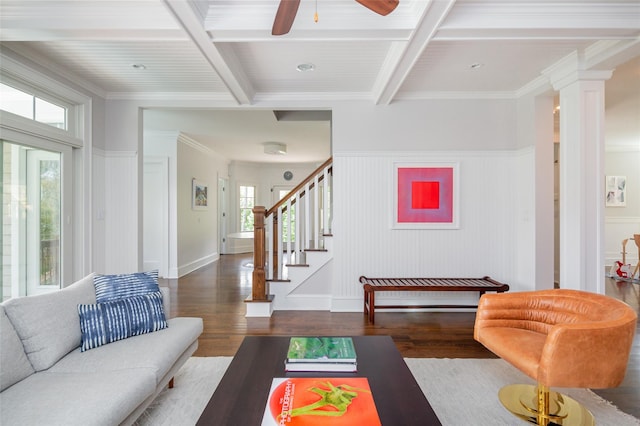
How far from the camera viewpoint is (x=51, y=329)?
1.73m

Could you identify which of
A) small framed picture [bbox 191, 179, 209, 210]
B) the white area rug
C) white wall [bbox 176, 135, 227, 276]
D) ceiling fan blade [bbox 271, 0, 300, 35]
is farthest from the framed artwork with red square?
small framed picture [bbox 191, 179, 209, 210]

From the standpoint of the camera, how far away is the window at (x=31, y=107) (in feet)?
9.09

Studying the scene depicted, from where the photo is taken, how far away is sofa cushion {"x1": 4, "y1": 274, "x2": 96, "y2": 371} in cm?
164

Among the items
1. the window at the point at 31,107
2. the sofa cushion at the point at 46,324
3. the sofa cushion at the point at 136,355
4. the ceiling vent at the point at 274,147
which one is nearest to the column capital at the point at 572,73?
the sofa cushion at the point at 136,355

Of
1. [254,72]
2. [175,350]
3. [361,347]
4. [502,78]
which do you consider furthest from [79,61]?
[502,78]

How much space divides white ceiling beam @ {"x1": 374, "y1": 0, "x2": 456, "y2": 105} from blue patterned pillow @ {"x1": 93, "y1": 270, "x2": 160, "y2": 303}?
2692 millimetres

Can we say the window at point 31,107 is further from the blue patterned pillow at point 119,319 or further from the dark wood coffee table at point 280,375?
the dark wood coffee table at point 280,375

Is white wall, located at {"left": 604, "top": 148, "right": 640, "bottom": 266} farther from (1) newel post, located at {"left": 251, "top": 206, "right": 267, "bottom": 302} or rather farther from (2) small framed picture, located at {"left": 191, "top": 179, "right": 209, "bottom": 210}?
(2) small framed picture, located at {"left": 191, "top": 179, "right": 209, "bottom": 210}

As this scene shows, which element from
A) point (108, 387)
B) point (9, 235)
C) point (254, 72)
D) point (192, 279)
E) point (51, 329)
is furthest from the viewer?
point (192, 279)

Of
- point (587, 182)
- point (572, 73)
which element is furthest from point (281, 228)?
point (572, 73)

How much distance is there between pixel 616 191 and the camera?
7.35 meters

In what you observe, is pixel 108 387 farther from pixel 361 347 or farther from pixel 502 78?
pixel 502 78

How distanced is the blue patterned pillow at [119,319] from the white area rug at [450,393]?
1.62 ft

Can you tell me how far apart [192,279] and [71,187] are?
2.68 meters
